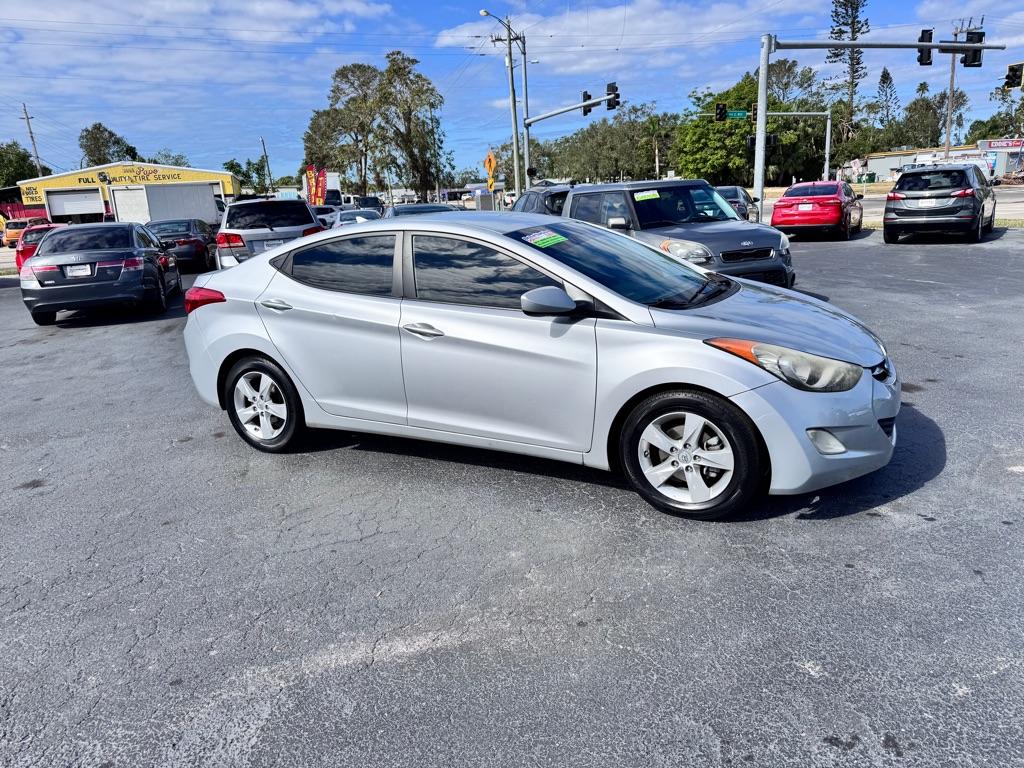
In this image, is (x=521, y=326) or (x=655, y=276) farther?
(x=655, y=276)

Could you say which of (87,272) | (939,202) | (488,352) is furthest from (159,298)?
(939,202)

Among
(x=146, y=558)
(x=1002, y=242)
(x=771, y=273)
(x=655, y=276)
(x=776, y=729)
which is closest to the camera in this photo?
(x=776, y=729)

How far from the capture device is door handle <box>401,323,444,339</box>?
14.3 ft

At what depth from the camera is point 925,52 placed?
22.3 metres

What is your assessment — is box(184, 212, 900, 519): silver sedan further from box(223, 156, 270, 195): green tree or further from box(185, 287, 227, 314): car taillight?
box(223, 156, 270, 195): green tree

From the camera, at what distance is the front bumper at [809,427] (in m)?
3.61

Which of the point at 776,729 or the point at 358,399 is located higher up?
the point at 358,399

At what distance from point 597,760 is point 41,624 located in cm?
250

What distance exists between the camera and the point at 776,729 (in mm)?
2484

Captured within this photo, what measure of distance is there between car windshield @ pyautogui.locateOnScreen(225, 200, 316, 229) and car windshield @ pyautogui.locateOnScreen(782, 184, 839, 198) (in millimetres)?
12941

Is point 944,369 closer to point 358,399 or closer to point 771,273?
point 771,273

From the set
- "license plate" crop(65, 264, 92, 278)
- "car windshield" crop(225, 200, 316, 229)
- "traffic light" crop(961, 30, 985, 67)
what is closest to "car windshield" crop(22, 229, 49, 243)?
"car windshield" crop(225, 200, 316, 229)

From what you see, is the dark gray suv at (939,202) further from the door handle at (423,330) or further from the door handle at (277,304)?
the door handle at (277,304)

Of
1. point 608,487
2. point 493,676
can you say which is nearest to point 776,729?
point 493,676
